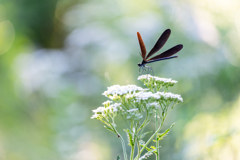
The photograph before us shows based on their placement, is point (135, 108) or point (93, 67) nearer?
point (135, 108)

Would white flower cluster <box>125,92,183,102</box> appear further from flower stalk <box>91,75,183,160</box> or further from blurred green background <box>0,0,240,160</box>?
blurred green background <box>0,0,240,160</box>

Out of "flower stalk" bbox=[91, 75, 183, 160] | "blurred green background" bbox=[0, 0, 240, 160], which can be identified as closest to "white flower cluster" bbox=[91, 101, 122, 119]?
"flower stalk" bbox=[91, 75, 183, 160]

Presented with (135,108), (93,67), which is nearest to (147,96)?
(135,108)

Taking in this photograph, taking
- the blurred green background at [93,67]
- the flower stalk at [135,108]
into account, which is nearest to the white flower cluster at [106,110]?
the flower stalk at [135,108]

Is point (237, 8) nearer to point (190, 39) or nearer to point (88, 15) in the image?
point (190, 39)

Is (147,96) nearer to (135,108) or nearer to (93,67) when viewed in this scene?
(135,108)

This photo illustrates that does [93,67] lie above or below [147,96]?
above

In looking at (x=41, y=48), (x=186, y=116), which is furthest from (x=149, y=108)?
(x=41, y=48)

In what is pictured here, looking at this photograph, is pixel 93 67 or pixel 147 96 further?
pixel 93 67

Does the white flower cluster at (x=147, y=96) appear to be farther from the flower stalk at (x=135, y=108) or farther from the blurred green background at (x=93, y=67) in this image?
the blurred green background at (x=93, y=67)
